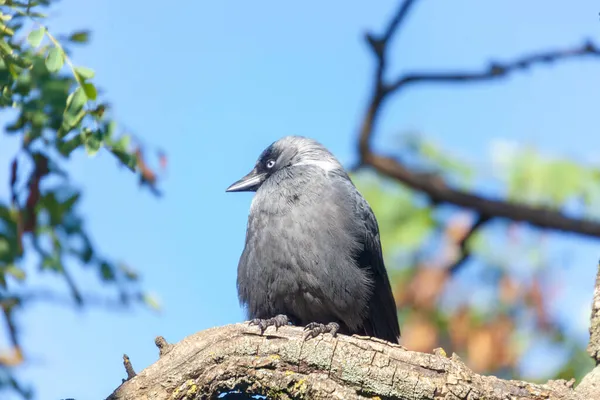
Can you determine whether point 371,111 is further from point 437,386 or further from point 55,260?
point 55,260

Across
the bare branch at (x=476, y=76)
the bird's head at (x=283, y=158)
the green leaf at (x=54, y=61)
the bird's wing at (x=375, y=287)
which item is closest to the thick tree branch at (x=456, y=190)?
the bare branch at (x=476, y=76)

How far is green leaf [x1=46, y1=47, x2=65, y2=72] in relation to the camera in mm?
4027

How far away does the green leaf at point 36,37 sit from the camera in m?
4.06

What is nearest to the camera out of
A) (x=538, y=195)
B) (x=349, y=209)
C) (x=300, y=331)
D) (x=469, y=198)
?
(x=469, y=198)

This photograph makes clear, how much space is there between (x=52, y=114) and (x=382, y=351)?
7.20ft

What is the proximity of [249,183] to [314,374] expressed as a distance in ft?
9.99

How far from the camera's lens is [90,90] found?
163 inches

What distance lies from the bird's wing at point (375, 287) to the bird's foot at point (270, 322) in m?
0.73

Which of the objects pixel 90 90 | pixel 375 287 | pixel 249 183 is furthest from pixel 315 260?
pixel 90 90

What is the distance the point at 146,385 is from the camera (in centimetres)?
416

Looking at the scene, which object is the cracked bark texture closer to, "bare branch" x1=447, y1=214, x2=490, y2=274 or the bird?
"bare branch" x1=447, y1=214, x2=490, y2=274

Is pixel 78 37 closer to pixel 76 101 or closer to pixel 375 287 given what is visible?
pixel 76 101

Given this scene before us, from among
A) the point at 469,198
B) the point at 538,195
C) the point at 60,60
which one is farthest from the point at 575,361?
the point at 60,60

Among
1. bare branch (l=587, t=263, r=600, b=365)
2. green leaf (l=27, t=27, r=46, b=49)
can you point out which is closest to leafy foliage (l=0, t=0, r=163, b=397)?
green leaf (l=27, t=27, r=46, b=49)
